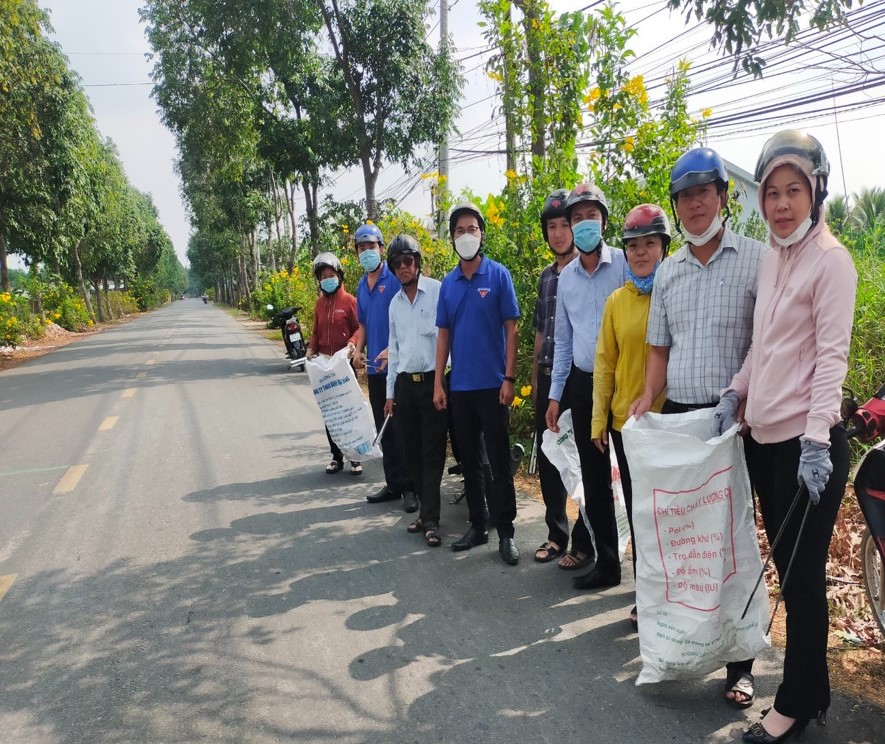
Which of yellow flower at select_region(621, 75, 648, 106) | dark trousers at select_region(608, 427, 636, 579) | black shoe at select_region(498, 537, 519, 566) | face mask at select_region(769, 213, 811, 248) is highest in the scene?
yellow flower at select_region(621, 75, 648, 106)

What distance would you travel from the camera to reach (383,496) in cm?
558

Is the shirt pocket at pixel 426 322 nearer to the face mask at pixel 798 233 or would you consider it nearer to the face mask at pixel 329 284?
the face mask at pixel 329 284

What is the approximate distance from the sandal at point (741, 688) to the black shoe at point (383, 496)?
10.6ft

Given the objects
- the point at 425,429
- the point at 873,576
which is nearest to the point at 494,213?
the point at 425,429

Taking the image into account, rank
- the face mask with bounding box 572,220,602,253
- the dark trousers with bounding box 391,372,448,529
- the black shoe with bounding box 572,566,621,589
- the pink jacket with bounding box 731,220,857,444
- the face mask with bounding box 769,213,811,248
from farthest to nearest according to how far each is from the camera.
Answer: the dark trousers with bounding box 391,372,448,529
the black shoe with bounding box 572,566,621,589
the face mask with bounding box 572,220,602,253
the face mask with bounding box 769,213,811,248
the pink jacket with bounding box 731,220,857,444

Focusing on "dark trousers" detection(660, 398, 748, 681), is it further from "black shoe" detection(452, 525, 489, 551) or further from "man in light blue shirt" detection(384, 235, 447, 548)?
"man in light blue shirt" detection(384, 235, 447, 548)

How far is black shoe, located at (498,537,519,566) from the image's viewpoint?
4.19m

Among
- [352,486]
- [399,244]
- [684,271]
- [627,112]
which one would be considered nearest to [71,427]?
[352,486]

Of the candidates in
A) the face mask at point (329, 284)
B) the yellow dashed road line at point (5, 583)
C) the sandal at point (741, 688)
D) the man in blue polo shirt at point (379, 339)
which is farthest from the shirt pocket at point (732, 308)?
the face mask at point (329, 284)

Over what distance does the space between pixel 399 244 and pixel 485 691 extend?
2872mm

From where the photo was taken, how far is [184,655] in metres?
3.25

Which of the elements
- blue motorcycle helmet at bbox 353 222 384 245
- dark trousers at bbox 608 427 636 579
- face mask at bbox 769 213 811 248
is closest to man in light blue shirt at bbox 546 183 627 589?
dark trousers at bbox 608 427 636 579

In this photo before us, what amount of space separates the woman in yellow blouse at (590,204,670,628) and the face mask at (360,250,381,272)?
102 inches

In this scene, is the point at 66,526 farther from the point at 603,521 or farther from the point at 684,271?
the point at 684,271
